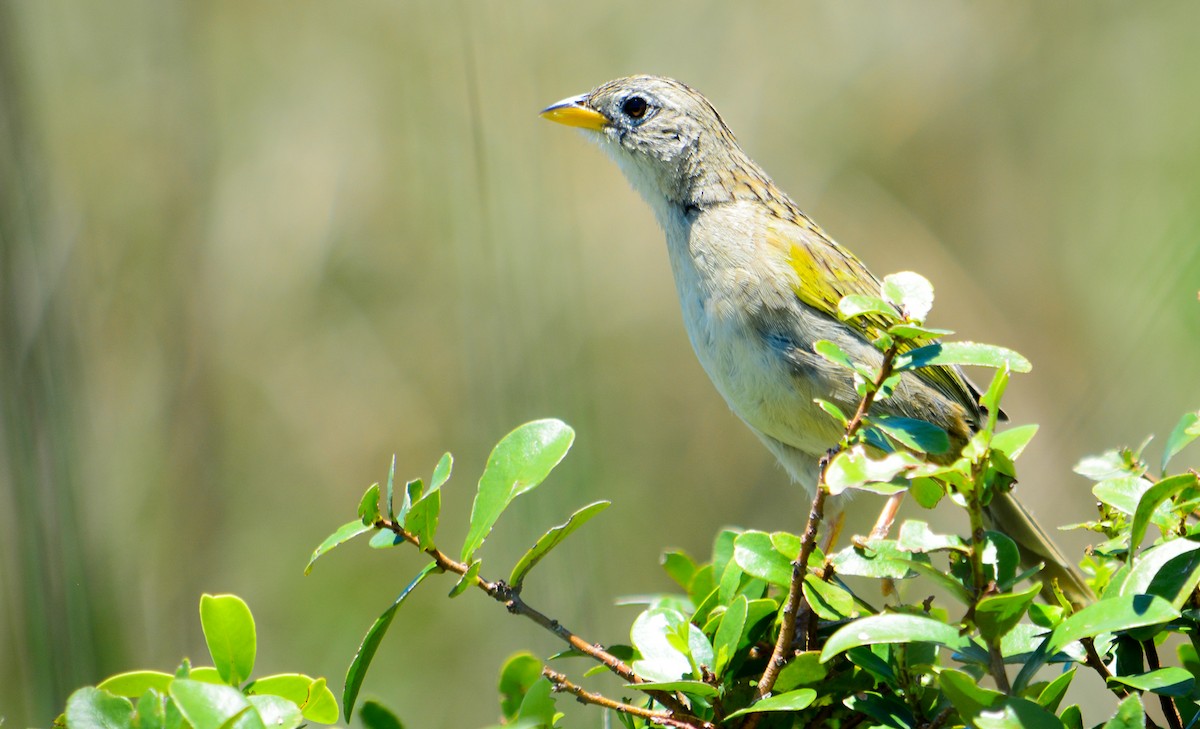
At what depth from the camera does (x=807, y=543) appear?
5.47ft

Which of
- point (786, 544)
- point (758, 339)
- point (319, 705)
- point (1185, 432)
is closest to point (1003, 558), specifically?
point (786, 544)

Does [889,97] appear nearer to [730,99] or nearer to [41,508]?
[730,99]

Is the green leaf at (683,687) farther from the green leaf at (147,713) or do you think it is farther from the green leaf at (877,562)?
the green leaf at (147,713)

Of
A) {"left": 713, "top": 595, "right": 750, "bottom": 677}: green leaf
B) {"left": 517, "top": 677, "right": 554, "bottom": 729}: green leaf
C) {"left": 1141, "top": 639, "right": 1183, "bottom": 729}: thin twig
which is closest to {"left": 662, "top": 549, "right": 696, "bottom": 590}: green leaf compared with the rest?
{"left": 713, "top": 595, "right": 750, "bottom": 677}: green leaf

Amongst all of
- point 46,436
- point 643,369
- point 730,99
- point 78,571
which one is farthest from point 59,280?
point 730,99

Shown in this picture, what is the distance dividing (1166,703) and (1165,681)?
25 centimetres

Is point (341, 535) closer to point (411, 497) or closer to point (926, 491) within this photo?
point (411, 497)

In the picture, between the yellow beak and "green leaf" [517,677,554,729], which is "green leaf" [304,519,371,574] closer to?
"green leaf" [517,677,554,729]

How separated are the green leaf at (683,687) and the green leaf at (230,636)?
2.03 feet

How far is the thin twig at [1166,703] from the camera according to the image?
5.61 ft

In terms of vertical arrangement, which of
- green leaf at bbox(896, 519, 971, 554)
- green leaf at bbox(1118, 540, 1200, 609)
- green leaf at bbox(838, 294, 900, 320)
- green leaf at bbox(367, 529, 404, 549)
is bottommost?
green leaf at bbox(1118, 540, 1200, 609)

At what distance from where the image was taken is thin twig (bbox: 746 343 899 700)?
1.58m

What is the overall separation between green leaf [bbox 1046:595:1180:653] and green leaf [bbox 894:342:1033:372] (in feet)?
1.12

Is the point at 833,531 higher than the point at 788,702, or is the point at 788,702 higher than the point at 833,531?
the point at 788,702
